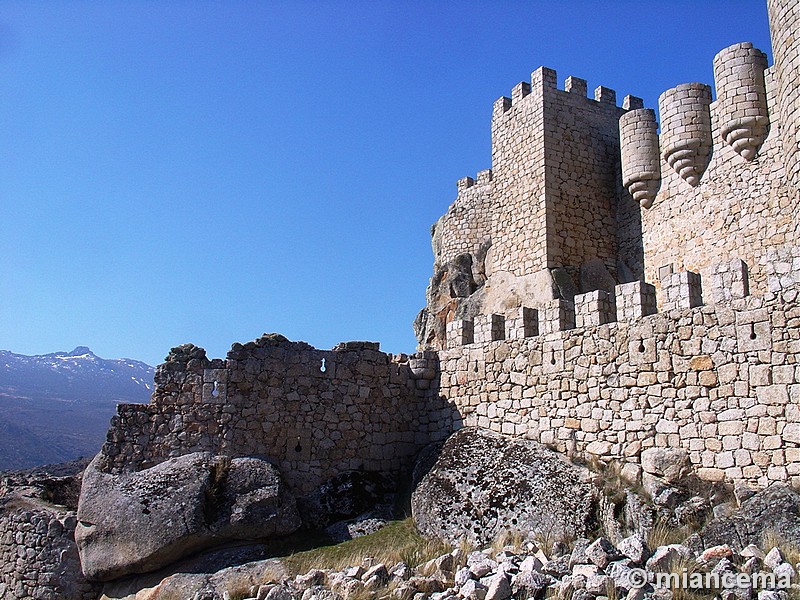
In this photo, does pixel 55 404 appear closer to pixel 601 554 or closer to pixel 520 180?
pixel 520 180

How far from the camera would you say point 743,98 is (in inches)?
602

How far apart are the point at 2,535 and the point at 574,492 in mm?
9364

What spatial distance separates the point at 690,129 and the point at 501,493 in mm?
9211

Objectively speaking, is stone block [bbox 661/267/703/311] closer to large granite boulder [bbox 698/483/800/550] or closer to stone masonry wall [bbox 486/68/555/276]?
large granite boulder [bbox 698/483/800/550]

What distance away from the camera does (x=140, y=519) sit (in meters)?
11.6

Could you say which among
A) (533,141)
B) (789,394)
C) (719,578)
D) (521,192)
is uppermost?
(533,141)

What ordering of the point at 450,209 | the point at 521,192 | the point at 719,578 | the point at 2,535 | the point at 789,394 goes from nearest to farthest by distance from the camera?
the point at 719,578 < the point at 789,394 < the point at 2,535 < the point at 521,192 < the point at 450,209

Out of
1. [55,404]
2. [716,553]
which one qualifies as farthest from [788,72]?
[55,404]

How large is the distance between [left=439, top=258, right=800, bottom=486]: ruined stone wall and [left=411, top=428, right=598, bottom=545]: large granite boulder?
1.79 feet

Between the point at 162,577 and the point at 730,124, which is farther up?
the point at 730,124

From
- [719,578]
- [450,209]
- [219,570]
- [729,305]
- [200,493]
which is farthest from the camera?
[450,209]

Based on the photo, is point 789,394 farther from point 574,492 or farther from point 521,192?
point 521,192

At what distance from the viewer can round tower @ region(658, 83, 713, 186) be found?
16.2 m

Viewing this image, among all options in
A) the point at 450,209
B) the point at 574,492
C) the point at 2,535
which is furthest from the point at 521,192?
the point at 2,535
